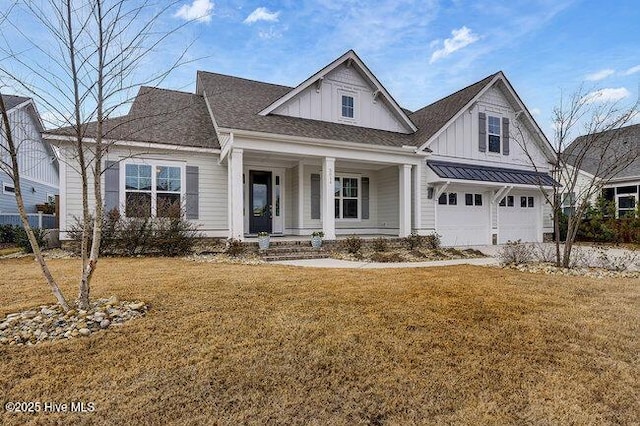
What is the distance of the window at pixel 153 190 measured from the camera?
32.4 ft

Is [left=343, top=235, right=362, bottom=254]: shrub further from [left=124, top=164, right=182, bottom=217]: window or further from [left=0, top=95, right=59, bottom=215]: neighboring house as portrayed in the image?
[left=0, top=95, right=59, bottom=215]: neighboring house

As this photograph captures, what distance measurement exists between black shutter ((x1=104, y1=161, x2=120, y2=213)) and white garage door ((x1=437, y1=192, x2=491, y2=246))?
35.7 feet

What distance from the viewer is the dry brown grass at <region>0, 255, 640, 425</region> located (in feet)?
7.50

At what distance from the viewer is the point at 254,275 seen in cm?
621

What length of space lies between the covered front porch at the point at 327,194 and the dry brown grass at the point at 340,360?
21.5 feet

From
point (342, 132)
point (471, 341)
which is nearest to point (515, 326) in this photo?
point (471, 341)

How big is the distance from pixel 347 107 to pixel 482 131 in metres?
5.75

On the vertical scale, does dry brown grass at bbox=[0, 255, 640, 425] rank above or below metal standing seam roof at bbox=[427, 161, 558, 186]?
below

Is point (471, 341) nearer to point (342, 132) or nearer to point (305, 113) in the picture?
point (342, 132)

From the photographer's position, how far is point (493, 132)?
46.2ft

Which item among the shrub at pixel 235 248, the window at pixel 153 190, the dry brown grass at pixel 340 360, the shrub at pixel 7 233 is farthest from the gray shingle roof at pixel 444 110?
the shrub at pixel 7 233

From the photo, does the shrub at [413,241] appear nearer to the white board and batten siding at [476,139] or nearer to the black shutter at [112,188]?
the white board and batten siding at [476,139]

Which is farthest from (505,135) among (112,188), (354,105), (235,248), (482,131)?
(112,188)

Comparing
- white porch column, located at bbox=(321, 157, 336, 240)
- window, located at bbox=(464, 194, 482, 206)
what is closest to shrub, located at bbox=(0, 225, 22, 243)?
white porch column, located at bbox=(321, 157, 336, 240)
